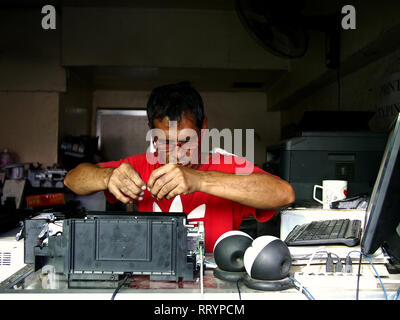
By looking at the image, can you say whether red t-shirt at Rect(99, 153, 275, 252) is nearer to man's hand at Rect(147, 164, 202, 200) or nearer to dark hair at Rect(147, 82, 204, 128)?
dark hair at Rect(147, 82, 204, 128)

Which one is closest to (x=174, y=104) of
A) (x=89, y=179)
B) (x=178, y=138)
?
(x=178, y=138)

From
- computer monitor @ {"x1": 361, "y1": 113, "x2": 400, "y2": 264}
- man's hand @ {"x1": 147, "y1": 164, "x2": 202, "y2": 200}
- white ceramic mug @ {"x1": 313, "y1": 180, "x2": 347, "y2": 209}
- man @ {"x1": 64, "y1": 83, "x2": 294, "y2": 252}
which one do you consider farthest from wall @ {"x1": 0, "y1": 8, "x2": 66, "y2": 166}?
computer monitor @ {"x1": 361, "y1": 113, "x2": 400, "y2": 264}

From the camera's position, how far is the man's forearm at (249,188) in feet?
3.65

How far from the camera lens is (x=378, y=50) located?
8.25ft

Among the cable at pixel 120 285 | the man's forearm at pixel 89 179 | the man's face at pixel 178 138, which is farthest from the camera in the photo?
the man's face at pixel 178 138

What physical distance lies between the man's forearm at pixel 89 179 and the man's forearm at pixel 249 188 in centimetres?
37

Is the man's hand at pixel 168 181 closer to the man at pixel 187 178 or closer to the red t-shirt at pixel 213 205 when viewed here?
the man at pixel 187 178

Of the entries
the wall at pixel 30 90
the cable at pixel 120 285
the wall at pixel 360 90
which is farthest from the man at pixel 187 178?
the wall at pixel 30 90

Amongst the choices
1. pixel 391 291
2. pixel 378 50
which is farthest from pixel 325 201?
pixel 378 50

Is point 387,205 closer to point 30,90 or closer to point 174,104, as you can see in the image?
point 174,104

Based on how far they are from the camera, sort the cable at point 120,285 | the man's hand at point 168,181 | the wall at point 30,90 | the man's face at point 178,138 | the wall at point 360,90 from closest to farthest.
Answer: the cable at point 120,285
the man's hand at point 168,181
the man's face at point 178,138
the wall at point 360,90
the wall at point 30,90

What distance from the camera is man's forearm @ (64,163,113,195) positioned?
1.31 meters

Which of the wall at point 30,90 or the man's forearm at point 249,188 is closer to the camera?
the man's forearm at point 249,188
